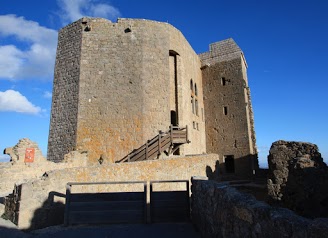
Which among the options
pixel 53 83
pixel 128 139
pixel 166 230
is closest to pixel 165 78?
pixel 128 139

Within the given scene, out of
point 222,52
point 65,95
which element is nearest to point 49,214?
point 65,95

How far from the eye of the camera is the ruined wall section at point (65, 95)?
49.0 ft

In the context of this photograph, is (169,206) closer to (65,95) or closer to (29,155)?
(29,155)

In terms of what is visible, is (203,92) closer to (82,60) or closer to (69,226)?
(82,60)

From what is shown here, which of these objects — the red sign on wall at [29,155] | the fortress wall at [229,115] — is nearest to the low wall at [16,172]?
the red sign on wall at [29,155]

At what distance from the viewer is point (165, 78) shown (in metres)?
16.5

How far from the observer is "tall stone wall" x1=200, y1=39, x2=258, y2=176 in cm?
2166

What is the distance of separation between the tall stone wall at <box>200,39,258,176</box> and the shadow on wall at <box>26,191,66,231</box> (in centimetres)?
1721

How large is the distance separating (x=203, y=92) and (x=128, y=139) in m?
11.6

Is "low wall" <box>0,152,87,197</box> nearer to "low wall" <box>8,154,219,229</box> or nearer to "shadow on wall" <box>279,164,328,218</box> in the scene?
"low wall" <box>8,154,219,229</box>

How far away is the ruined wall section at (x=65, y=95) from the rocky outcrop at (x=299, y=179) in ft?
35.3

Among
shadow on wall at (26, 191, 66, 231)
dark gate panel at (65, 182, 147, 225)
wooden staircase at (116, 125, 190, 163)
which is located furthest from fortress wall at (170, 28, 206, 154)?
shadow on wall at (26, 191, 66, 231)

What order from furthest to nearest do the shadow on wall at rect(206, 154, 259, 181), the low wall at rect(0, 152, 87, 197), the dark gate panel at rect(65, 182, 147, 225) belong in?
the shadow on wall at rect(206, 154, 259, 181)
the low wall at rect(0, 152, 87, 197)
the dark gate panel at rect(65, 182, 147, 225)

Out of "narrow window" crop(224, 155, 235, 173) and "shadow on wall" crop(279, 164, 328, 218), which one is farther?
"narrow window" crop(224, 155, 235, 173)
